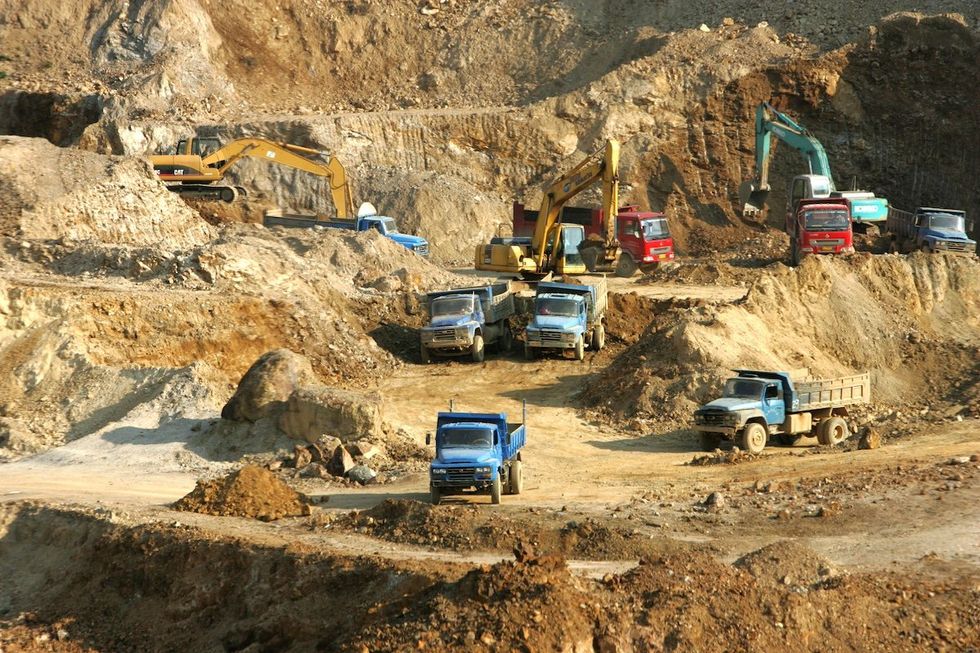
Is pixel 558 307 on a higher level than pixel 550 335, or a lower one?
higher

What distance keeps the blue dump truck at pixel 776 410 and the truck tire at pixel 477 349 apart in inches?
318

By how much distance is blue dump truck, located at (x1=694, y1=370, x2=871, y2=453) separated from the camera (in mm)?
26656

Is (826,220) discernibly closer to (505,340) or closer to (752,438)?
(505,340)

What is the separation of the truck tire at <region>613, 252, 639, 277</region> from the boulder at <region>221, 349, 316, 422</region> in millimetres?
18524

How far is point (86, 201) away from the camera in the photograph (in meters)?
38.4

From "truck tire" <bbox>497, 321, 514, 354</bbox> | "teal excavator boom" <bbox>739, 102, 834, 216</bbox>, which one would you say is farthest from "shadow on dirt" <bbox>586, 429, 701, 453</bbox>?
"teal excavator boom" <bbox>739, 102, 834, 216</bbox>

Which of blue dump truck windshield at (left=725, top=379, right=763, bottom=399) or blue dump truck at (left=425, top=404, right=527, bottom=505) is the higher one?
blue dump truck windshield at (left=725, top=379, right=763, bottom=399)

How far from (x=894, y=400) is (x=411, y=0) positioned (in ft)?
116

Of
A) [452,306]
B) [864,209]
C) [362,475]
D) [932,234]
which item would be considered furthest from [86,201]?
[932,234]

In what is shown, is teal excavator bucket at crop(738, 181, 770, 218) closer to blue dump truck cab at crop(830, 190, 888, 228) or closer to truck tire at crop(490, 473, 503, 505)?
blue dump truck cab at crop(830, 190, 888, 228)

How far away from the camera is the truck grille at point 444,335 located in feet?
111

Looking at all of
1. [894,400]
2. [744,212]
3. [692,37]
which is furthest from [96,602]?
[692,37]

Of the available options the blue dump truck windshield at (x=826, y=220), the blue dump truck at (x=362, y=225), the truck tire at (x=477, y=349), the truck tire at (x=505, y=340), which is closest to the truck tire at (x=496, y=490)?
the truck tire at (x=477, y=349)

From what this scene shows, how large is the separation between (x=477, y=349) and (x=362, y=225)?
1164cm
